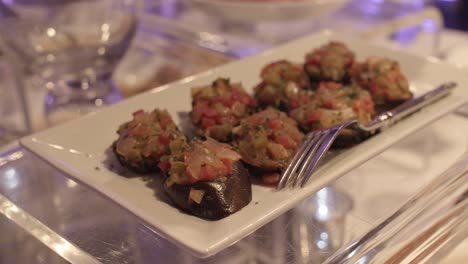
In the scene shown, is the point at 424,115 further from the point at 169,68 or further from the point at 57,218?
the point at 169,68

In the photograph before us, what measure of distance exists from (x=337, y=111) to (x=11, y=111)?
3.10ft

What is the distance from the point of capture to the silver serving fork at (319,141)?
93 centimetres

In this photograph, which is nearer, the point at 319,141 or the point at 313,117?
the point at 319,141

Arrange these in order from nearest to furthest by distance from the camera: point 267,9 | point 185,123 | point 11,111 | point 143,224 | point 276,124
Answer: point 143,224 < point 276,124 < point 185,123 < point 11,111 < point 267,9

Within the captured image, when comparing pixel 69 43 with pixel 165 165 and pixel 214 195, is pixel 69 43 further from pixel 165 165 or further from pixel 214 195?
pixel 214 195

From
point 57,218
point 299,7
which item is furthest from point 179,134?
point 299,7

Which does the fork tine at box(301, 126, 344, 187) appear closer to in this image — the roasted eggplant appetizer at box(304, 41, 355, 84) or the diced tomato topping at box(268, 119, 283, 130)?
the diced tomato topping at box(268, 119, 283, 130)

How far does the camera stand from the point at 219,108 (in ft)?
3.82

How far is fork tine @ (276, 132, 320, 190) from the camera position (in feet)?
3.03

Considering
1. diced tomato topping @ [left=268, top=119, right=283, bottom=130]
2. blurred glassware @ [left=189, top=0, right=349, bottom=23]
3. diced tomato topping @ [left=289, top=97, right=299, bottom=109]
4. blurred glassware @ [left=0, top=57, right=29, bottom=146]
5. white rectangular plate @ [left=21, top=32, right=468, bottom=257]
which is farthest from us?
blurred glassware @ [left=189, top=0, right=349, bottom=23]

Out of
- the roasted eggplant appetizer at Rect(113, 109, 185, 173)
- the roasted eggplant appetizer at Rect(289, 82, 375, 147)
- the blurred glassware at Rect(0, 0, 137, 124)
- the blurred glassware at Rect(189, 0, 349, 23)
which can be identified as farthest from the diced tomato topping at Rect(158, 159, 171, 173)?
the blurred glassware at Rect(189, 0, 349, 23)

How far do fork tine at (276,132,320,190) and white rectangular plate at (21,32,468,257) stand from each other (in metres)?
0.03

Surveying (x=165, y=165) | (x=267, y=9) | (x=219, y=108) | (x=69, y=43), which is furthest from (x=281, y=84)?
(x=69, y=43)

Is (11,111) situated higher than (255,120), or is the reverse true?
(255,120)
